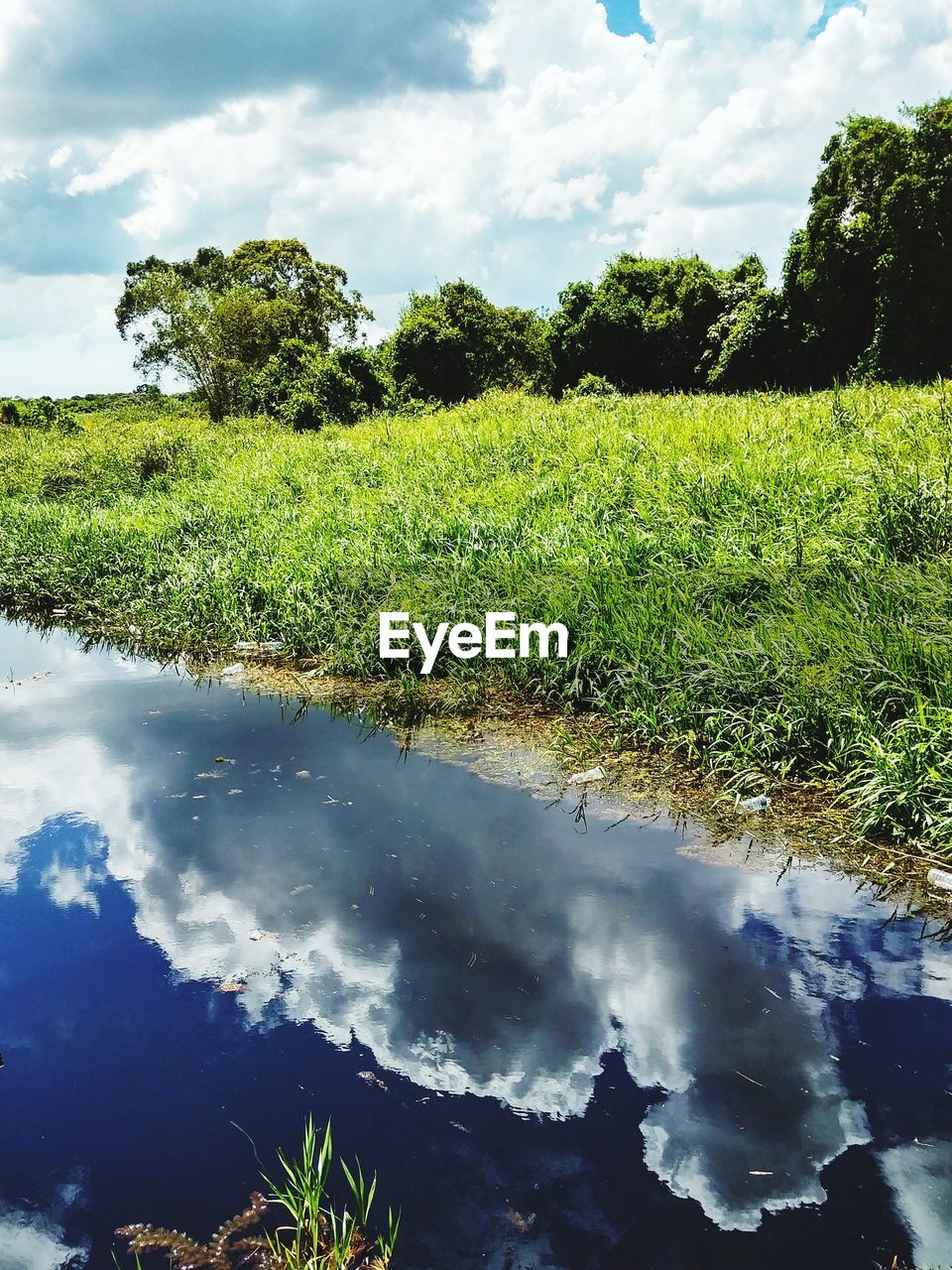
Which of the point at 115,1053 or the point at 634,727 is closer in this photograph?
the point at 115,1053

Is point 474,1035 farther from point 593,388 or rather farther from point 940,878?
point 593,388

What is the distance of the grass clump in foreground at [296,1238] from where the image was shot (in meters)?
2.22

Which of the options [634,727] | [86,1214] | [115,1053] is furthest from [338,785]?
[86,1214]

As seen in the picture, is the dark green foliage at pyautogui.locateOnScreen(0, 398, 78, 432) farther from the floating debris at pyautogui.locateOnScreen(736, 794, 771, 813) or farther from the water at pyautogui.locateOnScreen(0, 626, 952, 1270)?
the floating debris at pyautogui.locateOnScreen(736, 794, 771, 813)

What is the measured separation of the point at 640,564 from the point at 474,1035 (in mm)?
4484

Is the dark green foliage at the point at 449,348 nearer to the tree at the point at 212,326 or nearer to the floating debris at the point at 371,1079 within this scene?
the tree at the point at 212,326

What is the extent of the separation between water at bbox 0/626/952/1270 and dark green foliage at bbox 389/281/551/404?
21.2m

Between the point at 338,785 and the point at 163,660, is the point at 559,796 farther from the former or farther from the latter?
the point at 163,660

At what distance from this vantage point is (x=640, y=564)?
691 centimetres

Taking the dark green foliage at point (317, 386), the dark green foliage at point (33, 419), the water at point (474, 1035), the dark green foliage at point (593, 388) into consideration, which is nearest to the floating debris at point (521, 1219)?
the water at point (474, 1035)

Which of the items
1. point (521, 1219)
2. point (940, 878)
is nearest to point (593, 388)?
→ point (940, 878)

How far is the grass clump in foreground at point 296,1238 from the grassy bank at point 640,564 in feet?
9.55

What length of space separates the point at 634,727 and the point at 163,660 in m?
4.75

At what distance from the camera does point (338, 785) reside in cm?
521
